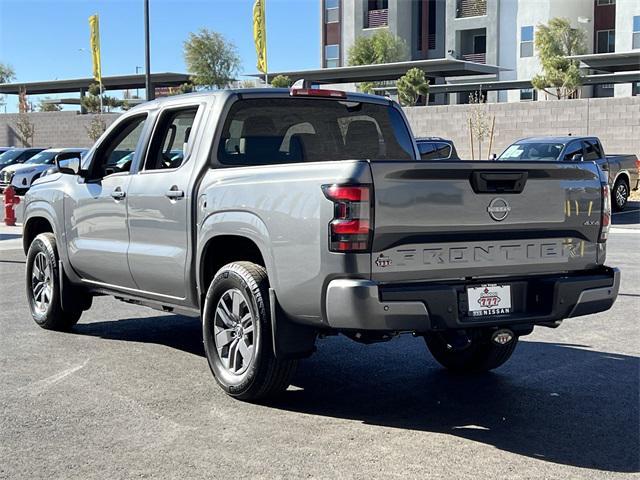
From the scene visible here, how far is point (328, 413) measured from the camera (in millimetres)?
5613

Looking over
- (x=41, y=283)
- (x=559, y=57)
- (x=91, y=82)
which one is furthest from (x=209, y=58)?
(x=41, y=283)

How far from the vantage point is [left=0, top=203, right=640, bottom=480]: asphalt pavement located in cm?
465

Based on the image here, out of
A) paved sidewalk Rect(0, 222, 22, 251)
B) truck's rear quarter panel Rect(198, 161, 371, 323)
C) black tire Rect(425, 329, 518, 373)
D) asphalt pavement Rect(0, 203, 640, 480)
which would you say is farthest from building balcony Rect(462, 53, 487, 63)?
truck's rear quarter panel Rect(198, 161, 371, 323)

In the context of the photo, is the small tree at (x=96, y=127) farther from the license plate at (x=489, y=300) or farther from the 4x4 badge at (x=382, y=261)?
the 4x4 badge at (x=382, y=261)

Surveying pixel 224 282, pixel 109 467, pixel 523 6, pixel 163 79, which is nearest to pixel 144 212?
pixel 224 282

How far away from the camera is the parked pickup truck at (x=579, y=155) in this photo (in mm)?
19859

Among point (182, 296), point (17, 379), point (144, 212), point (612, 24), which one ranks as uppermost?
point (612, 24)

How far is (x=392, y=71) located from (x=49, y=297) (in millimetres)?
42726

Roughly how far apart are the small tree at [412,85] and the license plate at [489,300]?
1574 inches

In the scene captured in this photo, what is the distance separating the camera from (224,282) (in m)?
5.84

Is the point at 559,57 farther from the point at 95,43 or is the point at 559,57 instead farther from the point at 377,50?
the point at 95,43

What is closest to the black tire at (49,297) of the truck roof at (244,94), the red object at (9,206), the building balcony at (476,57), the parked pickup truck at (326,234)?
the parked pickup truck at (326,234)

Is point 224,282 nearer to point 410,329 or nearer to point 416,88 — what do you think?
point 410,329

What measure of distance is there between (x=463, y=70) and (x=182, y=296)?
4411cm
